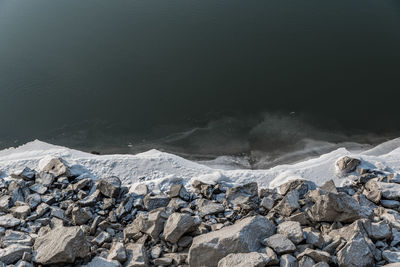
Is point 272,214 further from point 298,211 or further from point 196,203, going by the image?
point 196,203

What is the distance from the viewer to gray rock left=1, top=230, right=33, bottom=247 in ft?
21.0

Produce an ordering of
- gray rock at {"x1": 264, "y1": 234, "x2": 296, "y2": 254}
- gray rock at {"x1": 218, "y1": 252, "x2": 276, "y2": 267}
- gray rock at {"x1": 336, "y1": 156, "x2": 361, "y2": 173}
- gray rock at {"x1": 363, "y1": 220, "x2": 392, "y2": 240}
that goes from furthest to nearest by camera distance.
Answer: gray rock at {"x1": 336, "y1": 156, "x2": 361, "y2": 173} < gray rock at {"x1": 363, "y1": 220, "x2": 392, "y2": 240} < gray rock at {"x1": 264, "y1": 234, "x2": 296, "y2": 254} < gray rock at {"x1": 218, "y1": 252, "x2": 276, "y2": 267}

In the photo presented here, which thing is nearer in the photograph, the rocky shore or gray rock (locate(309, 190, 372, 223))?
the rocky shore

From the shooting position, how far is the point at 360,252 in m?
5.81

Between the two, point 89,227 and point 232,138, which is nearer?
point 89,227

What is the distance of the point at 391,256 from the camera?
5.96 meters

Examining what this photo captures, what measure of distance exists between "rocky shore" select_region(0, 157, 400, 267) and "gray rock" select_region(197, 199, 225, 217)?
2 centimetres

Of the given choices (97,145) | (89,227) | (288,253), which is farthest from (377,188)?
(97,145)

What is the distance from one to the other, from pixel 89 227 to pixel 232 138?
4.83 meters

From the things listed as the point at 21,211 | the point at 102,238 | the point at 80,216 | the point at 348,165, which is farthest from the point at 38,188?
the point at 348,165

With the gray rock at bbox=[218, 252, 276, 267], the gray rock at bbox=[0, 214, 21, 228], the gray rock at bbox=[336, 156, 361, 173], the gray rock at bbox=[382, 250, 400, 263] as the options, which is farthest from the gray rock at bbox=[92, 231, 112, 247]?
the gray rock at bbox=[336, 156, 361, 173]

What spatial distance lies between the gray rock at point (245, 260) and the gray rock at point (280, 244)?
0.30m

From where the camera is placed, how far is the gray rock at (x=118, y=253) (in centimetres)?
611

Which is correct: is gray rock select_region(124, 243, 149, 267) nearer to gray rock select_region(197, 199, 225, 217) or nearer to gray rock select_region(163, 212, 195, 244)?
gray rock select_region(163, 212, 195, 244)
